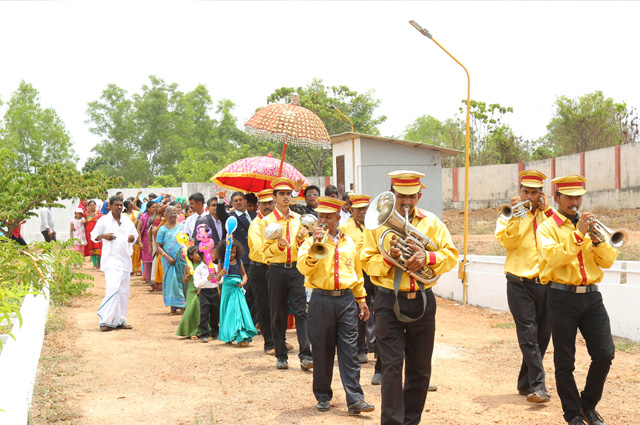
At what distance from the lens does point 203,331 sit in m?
10.2

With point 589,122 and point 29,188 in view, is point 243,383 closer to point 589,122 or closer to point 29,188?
point 29,188

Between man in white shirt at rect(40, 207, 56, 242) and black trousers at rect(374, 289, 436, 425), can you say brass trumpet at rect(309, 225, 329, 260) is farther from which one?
man in white shirt at rect(40, 207, 56, 242)

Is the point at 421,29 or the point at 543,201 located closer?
the point at 543,201

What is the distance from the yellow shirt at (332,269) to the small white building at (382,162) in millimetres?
14361

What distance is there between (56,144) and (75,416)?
203 feet

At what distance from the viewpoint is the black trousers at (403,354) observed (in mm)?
5219

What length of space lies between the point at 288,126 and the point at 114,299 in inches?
156

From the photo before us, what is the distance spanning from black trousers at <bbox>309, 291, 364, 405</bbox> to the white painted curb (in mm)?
2542

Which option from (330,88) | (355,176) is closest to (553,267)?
(355,176)

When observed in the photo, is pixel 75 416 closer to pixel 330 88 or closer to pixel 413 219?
pixel 413 219

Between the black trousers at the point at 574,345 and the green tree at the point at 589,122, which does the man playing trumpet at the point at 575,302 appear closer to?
the black trousers at the point at 574,345

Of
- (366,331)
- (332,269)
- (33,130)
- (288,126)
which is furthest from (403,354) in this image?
(33,130)

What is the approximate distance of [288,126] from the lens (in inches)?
389

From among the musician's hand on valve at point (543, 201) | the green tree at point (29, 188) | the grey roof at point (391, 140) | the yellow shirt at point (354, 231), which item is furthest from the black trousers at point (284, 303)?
the grey roof at point (391, 140)
